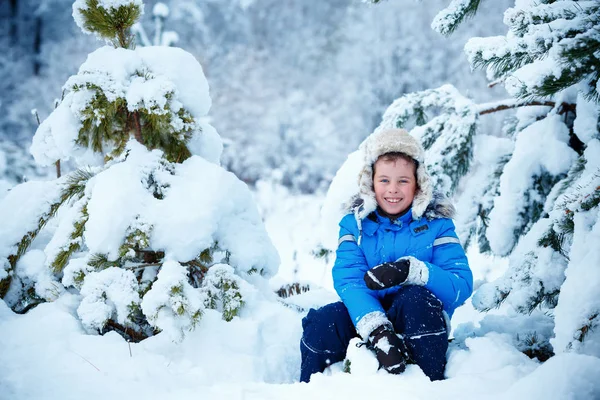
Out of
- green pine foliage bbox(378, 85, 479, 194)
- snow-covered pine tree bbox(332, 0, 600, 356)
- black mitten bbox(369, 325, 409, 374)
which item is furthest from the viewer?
green pine foliage bbox(378, 85, 479, 194)

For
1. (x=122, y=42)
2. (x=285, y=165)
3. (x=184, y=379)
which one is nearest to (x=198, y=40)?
(x=285, y=165)

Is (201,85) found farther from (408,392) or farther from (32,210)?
(408,392)

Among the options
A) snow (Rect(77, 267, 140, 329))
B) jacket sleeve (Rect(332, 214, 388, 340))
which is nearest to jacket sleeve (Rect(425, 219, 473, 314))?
jacket sleeve (Rect(332, 214, 388, 340))

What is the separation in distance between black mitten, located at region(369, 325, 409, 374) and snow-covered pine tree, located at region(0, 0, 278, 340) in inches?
34.8

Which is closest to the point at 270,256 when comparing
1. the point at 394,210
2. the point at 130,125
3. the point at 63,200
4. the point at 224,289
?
the point at 224,289

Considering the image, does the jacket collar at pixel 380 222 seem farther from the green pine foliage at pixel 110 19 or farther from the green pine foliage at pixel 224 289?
the green pine foliage at pixel 110 19

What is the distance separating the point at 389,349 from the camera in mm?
1854

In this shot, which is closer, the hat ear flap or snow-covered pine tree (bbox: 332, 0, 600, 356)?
snow-covered pine tree (bbox: 332, 0, 600, 356)

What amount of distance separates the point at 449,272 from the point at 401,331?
17.1 inches

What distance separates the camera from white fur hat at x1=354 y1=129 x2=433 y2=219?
2.32 meters

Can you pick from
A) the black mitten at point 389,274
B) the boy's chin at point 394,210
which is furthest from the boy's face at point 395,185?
the black mitten at point 389,274

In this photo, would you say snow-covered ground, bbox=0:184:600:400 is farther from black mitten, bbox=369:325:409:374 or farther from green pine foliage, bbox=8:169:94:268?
green pine foliage, bbox=8:169:94:268

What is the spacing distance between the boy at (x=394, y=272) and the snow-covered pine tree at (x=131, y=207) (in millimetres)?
568

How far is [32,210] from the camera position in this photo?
7.82 feet
